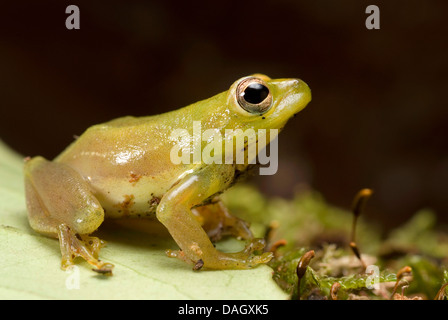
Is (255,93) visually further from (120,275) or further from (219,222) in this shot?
(120,275)

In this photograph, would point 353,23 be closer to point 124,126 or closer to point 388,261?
point 388,261

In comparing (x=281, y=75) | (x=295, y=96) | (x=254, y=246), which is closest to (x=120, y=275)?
(x=254, y=246)

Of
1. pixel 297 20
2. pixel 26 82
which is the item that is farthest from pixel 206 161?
pixel 26 82

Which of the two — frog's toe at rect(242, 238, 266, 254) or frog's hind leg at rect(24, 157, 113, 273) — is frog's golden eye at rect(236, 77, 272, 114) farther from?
frog's hind leg at rect(24, 157, 113, 273)

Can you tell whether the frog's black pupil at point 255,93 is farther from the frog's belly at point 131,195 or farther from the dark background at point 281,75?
the dark background at point 281,75
